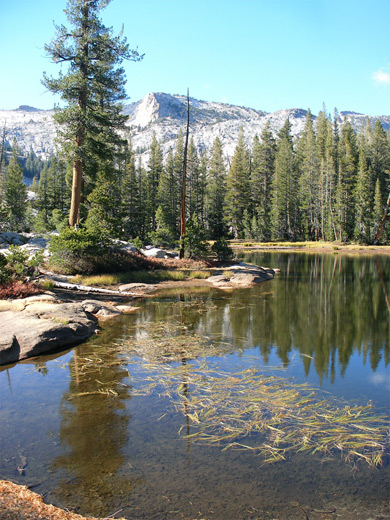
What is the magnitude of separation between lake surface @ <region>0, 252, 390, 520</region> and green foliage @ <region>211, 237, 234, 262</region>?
1830 centimetres

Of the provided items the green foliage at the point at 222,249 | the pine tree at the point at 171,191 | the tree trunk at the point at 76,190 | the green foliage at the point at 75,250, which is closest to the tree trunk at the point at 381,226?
the pine tree at the point at 171,191

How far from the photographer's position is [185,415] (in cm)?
638

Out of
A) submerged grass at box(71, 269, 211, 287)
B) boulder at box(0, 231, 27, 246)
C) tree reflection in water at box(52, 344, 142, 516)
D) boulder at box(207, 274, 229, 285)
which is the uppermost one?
boulder at box(0, 231, 27, 246)

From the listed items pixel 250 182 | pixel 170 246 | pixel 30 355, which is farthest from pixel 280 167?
pixel 30 355

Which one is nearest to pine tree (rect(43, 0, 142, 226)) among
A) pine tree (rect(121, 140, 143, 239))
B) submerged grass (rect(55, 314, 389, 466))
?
submerged grass (rect(55, 314, 389, 466))

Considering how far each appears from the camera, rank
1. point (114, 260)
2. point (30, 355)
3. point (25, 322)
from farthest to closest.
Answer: point (114, 260) < point (25, 322) < point (30, 355)

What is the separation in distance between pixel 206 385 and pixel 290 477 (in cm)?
299

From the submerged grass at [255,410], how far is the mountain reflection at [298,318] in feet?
5.04

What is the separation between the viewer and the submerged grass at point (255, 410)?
5457 millimetres

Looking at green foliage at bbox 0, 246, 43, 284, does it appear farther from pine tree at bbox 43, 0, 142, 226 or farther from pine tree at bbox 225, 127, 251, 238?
pine tree at bbox 225, 127, 251, 238

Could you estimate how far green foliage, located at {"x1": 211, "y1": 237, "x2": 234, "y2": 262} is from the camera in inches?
1255

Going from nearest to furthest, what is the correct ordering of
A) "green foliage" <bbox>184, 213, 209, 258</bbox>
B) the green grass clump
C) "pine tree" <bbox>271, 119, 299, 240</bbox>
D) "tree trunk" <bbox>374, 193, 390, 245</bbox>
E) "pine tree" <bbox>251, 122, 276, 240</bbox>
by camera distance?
1. the green grass clump
2. "green foliage" <bbox>184, 213, 209, 258</bbox>
3. "tree trunk" <bbox>374, 193, 390, 245</bbox>
4. "pine tree" <bbox>271, 119, 299, 240</bbox>
5. "pine tree" <bbox>251, 122, 276, 240</bbox>

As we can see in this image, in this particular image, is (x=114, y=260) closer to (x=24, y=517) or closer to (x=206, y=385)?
(x=206, y=385)

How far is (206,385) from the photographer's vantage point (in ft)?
24.9
